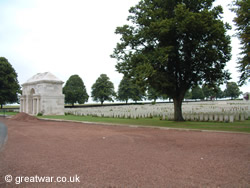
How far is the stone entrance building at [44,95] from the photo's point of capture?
96.9 feet

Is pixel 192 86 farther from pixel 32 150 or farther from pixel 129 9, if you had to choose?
pixel 32 150

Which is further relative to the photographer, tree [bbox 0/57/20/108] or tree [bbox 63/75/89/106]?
tree [bbox 63/75/89/106]

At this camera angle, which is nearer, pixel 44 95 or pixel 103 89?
pixel 44 95

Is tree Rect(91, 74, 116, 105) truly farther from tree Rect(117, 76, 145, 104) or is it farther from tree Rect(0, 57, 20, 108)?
tree Rect(0, 57, 20, 108)

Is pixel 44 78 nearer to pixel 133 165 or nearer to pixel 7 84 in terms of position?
pixel 7 84

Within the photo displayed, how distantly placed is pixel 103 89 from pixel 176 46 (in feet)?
148

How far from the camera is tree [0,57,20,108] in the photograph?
3912 centimetres

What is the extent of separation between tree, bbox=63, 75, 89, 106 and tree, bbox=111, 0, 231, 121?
34477 mm

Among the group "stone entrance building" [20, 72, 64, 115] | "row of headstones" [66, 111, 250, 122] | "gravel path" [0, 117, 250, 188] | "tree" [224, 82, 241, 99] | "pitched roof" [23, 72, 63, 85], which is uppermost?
"tree" [224, 82, 241, 99]

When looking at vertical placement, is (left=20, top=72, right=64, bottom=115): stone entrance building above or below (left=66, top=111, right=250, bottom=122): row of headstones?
above

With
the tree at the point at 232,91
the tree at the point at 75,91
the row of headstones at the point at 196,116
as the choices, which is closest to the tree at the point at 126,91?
the tree at the point at 75,91

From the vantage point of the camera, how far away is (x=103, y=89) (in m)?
60.4

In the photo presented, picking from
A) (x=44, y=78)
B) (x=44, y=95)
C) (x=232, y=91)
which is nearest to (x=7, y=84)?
(x=44, y=78)

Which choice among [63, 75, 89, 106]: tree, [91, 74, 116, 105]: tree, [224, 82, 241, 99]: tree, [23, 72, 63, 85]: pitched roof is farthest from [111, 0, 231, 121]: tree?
[224, 82, 241, 99]: tree
